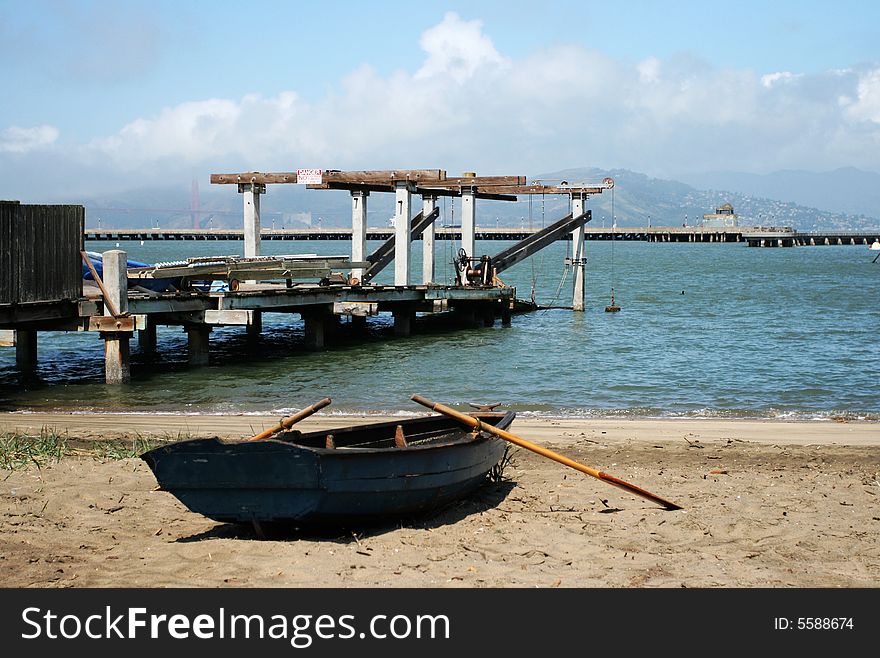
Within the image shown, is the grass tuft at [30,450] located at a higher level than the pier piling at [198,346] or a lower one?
lower

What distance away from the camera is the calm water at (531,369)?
64.7 feet

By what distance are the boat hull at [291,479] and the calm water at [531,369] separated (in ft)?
30.4

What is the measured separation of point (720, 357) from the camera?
2739cm

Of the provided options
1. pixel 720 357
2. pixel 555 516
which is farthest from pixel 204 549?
pixel 720 357

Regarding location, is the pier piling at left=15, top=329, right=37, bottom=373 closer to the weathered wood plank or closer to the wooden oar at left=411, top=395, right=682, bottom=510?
the weathered wood plank

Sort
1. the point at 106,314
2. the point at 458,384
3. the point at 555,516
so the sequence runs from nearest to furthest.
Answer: the point at 555,516 < the point at 106,314 < the point at 458,384

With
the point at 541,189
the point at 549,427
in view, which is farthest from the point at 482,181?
the point at 549,427

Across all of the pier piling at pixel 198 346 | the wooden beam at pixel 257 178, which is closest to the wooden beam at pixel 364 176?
the wooden beam at pixel 257 178

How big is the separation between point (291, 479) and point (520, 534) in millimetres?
2336

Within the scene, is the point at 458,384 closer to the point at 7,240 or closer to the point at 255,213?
the point at 7,240

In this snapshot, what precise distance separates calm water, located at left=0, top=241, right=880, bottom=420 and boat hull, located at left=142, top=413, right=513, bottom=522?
365 inches

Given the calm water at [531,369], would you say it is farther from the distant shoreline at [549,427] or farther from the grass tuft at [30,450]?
the grass tuft at [30,450]

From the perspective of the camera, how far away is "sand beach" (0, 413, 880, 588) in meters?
8.34
